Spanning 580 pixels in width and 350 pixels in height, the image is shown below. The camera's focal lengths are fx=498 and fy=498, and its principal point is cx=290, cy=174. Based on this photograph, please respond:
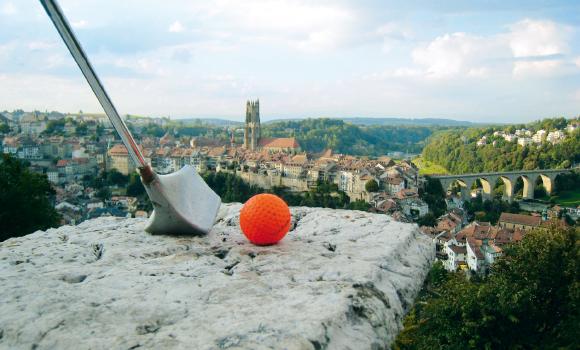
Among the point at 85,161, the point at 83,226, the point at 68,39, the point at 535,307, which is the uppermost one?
the point at 68,39

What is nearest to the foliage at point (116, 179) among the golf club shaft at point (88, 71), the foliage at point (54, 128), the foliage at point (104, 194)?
the foliage at point (104, 194)

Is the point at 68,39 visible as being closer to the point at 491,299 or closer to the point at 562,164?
the point at 491,299

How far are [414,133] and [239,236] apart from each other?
140 m

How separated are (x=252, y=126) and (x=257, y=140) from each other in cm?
216

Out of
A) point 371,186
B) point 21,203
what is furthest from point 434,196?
point 21,203

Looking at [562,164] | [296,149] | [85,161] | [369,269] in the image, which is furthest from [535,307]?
[296,149]

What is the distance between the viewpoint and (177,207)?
277 cm

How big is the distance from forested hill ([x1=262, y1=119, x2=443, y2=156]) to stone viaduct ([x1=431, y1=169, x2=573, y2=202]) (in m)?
41.8

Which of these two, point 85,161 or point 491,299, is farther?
point 85,161

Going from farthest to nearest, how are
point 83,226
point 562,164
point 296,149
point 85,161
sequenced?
point 296,149 < point 562,164 < point 85,161 < point 83,226

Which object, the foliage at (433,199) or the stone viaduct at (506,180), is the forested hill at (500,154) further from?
the foliage at (433,199)

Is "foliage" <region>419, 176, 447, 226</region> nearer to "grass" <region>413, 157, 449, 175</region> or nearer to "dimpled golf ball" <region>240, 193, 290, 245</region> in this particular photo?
"grass" <region>413, 157, 449, 175</region>

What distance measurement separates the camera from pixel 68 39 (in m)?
2.11

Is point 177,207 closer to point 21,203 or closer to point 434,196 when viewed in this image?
point 21,203
